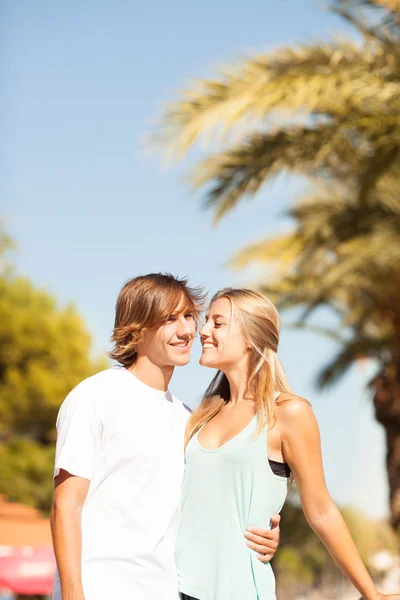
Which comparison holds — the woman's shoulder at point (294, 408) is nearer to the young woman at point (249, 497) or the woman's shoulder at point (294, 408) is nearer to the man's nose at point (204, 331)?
the young woman at point (249, 497)

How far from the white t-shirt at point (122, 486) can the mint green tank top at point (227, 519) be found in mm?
54

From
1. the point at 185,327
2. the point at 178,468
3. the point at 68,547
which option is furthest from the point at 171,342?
the point at 68,547

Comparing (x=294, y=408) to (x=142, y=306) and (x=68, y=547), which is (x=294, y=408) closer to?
(x=142, y=306)

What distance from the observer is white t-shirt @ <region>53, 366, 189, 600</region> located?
108 inches

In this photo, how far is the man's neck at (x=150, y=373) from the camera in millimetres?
3115

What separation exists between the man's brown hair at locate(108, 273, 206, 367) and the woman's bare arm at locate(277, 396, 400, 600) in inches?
20.5

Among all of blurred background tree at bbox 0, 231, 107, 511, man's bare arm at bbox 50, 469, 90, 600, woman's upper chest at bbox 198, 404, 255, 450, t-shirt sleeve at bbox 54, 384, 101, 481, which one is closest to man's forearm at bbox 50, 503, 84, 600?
man's bare arm at bbox 50, 469, 90, 600

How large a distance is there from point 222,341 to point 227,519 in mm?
621

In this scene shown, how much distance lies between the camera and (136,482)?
2.85m

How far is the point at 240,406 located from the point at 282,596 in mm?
16611

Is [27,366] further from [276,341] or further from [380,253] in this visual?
[276,341]

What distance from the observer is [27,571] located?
14.7 meters

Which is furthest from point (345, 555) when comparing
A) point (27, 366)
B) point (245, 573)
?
point (27, 366)

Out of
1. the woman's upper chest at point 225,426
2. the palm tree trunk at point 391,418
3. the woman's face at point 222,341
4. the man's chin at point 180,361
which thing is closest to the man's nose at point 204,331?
the woman's face at point 222,341
